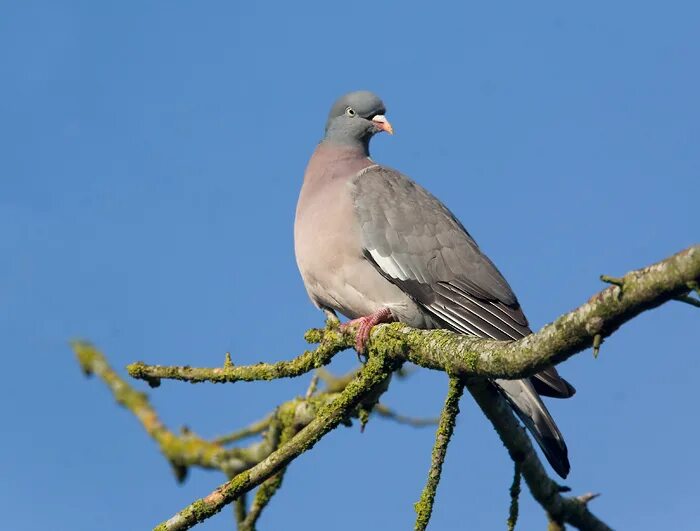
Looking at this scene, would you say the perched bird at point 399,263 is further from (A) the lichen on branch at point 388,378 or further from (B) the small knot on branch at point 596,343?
(B) the small knot on branch at point 596,343

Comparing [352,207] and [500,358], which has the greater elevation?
[352,207]

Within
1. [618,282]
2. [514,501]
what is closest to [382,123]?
[514,501]

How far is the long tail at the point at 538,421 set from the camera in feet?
16.4

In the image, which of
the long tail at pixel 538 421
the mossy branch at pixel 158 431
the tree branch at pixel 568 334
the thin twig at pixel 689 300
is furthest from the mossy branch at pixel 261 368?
the thin twig at pixel 689 300

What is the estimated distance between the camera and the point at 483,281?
5.85 m

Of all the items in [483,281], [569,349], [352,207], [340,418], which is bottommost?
[569,349]

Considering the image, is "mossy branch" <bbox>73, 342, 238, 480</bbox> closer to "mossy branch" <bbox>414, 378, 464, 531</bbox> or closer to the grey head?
the grey head

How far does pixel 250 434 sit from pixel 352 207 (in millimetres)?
1721

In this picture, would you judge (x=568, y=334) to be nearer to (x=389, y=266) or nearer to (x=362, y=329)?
(x=362, y=329)

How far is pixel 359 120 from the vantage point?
6.87 metres

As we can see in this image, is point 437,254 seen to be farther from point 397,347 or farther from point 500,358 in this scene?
point 500,358

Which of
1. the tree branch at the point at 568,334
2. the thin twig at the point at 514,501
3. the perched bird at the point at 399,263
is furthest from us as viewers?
the perched bird at the point at 399,263

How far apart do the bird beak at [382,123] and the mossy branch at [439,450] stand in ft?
10.7

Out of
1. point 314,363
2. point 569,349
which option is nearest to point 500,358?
point 569,349
